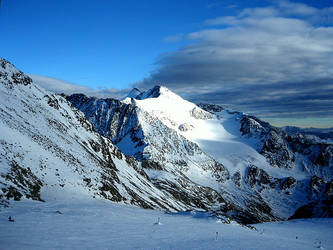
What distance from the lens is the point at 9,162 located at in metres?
36.2

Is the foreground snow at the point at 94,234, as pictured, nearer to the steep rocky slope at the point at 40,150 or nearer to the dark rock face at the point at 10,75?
the steep rocky slope at the point at 40,150

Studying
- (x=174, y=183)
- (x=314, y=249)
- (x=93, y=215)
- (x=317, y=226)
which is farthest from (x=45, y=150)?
(x=174, y=183)

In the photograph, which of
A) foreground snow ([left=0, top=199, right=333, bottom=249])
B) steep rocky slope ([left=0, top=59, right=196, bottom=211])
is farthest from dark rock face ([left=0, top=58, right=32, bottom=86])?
foreground snow ([left=0, top=199, right=333, bottom=249])

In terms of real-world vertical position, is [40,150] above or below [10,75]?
below

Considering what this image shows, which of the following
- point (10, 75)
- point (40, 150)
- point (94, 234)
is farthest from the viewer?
point (10, 75)

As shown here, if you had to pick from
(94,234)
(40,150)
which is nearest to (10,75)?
(40,150)

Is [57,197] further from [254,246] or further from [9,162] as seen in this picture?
[254,246]

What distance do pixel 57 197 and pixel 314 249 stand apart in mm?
31909

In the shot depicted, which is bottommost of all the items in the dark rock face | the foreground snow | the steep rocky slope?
the foreground snow

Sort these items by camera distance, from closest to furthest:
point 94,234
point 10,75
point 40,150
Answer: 1. point 94,234
2. point 40,150
3. point 10,75

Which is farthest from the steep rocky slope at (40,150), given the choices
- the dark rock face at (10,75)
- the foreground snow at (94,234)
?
the foreground snow at (94,234)

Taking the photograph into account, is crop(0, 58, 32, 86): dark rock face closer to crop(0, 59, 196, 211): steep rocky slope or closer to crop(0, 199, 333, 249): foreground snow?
crop(0, 59, 196, 211): steep rocky slope

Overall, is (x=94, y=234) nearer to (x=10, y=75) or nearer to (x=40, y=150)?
(x=40, y=150)

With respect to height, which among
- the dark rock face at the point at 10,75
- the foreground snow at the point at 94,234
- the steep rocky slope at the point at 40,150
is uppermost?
the dark rock face at the point at 10,75
